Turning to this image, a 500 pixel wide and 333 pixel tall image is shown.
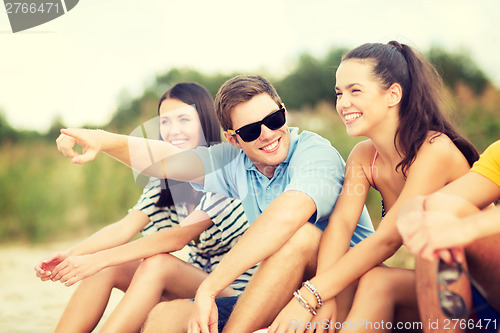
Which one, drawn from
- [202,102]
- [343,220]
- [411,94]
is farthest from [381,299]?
[202,102]

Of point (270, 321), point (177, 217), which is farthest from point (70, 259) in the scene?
point (270, 321)

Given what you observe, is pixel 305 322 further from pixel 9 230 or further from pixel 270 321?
pixel 9 230

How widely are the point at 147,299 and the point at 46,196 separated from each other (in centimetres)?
855

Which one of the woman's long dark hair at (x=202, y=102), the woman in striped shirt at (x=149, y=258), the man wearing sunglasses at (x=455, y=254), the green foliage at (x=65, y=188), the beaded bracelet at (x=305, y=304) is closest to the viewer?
the man wearing sunglasses at (x=455, y=254)

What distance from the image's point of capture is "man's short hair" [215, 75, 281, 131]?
3.12m

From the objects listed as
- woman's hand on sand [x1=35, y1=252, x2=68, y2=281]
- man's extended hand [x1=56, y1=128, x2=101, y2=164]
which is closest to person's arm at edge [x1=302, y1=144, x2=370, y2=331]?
man's extended hand [x1=56, y1=128, x2=101, y2=164]

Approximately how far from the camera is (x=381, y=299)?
2359 millimetres

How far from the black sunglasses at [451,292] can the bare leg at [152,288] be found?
1451mm

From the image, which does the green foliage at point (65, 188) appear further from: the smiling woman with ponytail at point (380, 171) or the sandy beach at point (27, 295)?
the smiling woman with ponytail at point (380, 171)

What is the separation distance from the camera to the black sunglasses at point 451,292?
1.89 metres

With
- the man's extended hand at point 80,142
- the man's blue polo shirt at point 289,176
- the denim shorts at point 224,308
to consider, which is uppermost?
the man's extended hand at point 80,142

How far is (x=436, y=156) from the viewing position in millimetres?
2539

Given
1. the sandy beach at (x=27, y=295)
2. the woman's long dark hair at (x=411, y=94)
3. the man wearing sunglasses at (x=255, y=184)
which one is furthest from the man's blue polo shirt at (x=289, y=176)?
the sandy beach at (x=27, y=295)

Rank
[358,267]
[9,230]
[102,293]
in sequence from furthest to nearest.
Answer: [9,230], [102,293], [358,267]
